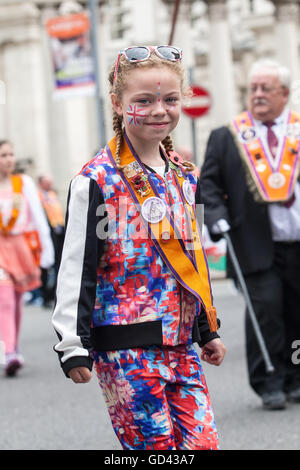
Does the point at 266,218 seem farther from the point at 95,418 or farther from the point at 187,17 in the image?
the point at 187,17

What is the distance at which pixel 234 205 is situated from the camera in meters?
7.28

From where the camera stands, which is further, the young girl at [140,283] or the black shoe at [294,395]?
the black shoe at [294,395]

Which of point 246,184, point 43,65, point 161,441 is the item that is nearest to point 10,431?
point 246,184

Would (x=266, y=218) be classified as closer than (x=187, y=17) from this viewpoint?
Yes

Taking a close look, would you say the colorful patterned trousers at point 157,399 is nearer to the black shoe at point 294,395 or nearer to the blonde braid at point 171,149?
the blonde braid at point 171,149

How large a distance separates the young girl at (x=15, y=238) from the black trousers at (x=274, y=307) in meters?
2.95

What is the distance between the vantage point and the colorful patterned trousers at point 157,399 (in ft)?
11.7

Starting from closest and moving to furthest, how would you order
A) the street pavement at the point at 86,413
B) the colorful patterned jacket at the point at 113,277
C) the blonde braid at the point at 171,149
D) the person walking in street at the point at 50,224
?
the colorful patterned jacket at the point at 113,277 → the blonde braid at the point at 171,149 → the street pavement at the point at 86,413 → the person walking in street at the point at 50,224

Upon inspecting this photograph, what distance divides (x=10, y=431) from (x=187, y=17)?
1329 inches

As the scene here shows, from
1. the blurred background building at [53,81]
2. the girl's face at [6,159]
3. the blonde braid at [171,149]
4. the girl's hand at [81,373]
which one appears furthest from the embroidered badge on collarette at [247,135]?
the blurred background building at [53,81]

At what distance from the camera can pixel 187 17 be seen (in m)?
39.5

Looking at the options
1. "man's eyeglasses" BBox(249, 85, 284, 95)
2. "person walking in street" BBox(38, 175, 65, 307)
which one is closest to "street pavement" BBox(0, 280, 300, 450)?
"man's eyeglasses" BBox(249, 85, 284, 95)

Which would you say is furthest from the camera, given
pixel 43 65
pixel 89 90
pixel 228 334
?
pixel 43 65

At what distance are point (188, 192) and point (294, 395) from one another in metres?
3.76
